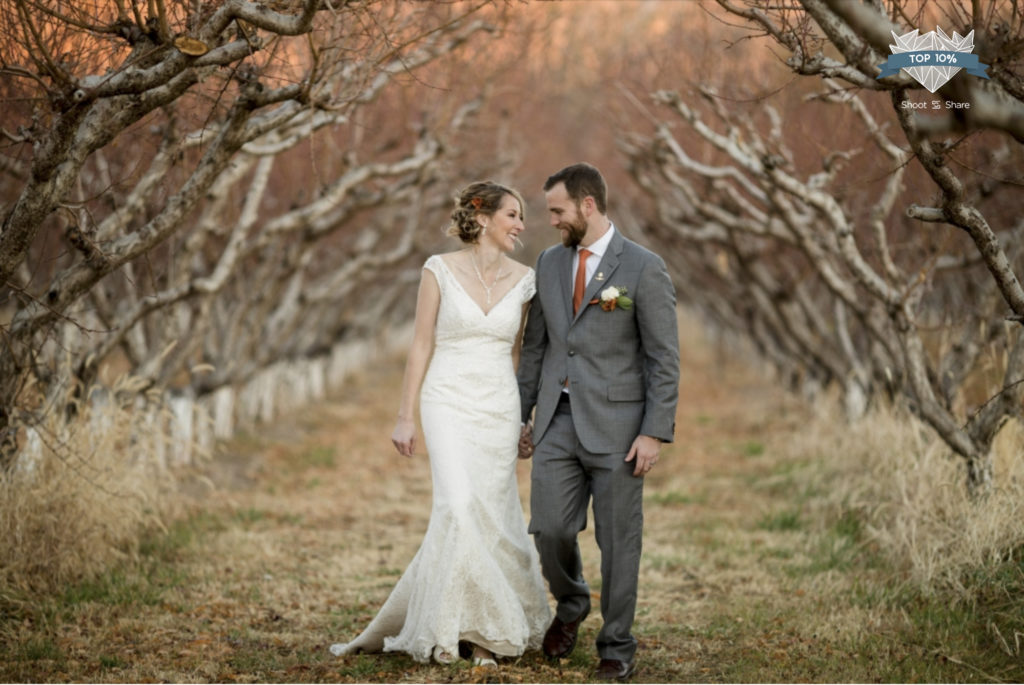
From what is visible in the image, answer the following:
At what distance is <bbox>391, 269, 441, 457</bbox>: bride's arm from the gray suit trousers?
63cm

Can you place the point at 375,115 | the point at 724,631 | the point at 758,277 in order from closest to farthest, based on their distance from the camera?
1. the point at 724,631
2. the point at 375,115
3. the point at 758,277

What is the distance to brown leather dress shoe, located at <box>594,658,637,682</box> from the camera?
5.10 meters

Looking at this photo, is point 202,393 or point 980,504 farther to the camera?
point 202,393

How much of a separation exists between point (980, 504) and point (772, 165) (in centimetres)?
282

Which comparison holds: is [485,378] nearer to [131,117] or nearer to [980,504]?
[131,117]

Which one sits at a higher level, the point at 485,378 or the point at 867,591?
the point at 485,378

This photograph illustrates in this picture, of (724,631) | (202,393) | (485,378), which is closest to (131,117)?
(485,378)

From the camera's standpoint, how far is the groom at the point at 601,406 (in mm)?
5113

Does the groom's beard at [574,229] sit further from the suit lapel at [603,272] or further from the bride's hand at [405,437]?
the bride's hand at [405,437]

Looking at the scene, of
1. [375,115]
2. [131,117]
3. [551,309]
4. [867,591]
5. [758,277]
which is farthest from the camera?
[758,277]

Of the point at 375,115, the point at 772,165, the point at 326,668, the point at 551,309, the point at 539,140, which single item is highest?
the point at 539,140

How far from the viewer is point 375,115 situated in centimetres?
1299

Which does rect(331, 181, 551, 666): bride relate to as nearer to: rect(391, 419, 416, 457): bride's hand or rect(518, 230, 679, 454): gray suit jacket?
rect(391, 419, 416, 457): bride's hand

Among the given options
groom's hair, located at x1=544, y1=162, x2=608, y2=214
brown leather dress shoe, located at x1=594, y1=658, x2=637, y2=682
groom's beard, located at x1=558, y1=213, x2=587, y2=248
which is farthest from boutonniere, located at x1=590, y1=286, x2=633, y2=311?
brown leather dress shoe, located at x1=594, y1=658, x2=637, y2=682
